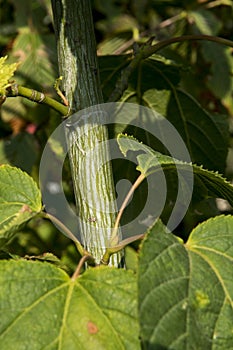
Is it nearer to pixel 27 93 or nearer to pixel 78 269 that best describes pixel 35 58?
pixel 27 93

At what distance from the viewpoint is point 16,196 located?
0.89 m

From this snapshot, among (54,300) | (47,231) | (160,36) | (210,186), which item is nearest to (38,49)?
(160,36)

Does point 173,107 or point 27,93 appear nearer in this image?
point 27,93

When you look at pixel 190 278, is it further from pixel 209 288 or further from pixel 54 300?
pixel 54 300

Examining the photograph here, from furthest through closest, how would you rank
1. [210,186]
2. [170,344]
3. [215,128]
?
[215,128], [210,186], [170,344]

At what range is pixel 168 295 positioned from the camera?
2.38 feet

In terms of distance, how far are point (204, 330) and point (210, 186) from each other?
27 cm

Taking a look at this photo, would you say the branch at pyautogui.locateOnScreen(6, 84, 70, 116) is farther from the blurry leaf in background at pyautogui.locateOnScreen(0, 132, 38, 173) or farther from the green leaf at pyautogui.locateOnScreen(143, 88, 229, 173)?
the blurry leaf in background at pyautogui.locateOnScreen(0, 132, 38, 173)

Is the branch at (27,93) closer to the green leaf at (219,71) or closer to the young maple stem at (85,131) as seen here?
the young maple stem at (85,131)

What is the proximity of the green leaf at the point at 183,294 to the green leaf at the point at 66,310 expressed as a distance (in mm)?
48

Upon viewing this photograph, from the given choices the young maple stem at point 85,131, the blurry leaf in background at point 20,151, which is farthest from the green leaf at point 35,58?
the young maple stem at point 85,131

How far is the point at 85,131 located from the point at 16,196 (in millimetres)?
128

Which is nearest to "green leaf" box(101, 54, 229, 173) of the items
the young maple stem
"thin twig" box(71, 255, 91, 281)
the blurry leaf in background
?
the young maple stem

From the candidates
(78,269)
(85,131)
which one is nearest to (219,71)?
(85,131)
